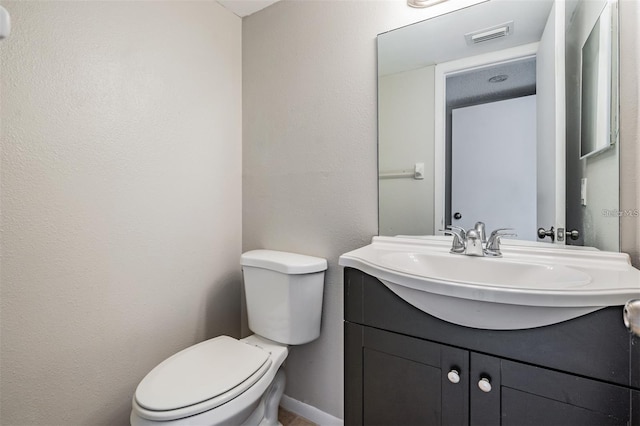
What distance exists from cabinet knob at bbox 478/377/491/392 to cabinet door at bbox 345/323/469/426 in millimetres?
35

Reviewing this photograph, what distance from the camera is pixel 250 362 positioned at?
119 centimetres

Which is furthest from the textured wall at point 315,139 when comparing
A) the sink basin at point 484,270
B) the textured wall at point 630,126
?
the textured wall at point 630,126

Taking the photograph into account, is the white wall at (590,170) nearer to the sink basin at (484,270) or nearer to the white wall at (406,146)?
the sink basin at (484,270)

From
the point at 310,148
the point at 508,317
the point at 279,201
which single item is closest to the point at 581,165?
the point at 508,317

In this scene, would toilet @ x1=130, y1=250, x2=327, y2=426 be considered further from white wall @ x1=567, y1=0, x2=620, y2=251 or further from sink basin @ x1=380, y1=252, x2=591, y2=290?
white wall @ x1=567, y1=0, x2=620, y2=251

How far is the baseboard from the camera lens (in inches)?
57.5

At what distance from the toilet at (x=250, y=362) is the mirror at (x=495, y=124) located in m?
0.46

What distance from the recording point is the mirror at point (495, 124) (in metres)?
1.00

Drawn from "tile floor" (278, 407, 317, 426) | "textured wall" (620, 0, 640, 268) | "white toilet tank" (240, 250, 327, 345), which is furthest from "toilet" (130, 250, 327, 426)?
"textured wall" (620, 0, 640, 268)

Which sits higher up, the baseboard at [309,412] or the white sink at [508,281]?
the white sink at [508,281]

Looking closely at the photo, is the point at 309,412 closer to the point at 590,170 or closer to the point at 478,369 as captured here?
the point at 478,369

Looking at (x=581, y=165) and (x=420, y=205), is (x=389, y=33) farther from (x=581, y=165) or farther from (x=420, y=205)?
(x=581, y=165)

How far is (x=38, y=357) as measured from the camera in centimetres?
105

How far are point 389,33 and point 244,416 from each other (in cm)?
157
